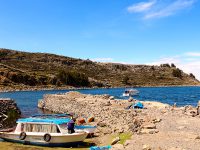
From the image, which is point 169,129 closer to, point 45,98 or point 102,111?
point 102,111

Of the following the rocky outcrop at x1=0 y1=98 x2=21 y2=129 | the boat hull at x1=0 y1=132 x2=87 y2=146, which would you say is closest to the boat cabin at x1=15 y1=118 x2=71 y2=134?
the boat hull at x1=0 y1=132 x2=87 y2=146

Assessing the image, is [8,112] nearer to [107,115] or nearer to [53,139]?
[107,115]

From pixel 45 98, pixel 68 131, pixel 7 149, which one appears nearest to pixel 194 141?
pixel 68 131

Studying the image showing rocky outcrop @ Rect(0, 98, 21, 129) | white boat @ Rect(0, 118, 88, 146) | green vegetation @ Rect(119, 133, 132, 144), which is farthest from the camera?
rocky outcrop @ Rect(0, 98, 21, 129)

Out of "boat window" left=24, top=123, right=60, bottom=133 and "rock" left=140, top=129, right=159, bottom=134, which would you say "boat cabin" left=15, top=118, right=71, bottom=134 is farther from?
"rock" left=140, top=129, right=159, bottom=134

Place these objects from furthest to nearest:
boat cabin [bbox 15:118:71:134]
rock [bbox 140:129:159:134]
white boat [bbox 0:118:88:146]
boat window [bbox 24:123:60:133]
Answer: boat window [bbox 24:123:60:133] < boat cabin [bbox 15:118:71:134] < white boat [bbox 0:118:88:146] < rock [bbox 140:129:159:134]

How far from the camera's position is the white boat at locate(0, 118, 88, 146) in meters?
31.6

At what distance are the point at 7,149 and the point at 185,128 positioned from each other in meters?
16.3

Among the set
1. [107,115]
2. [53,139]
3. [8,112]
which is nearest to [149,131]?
[53,139]

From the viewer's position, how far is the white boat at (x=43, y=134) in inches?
1243

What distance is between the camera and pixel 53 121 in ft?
108

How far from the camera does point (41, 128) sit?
110 ft

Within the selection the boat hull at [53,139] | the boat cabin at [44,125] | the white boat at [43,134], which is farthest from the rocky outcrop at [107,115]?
the boat cabin at [44,125]

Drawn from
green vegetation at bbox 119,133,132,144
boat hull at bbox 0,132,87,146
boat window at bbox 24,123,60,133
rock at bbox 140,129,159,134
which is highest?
rock at bbox 140,129,159,134
